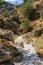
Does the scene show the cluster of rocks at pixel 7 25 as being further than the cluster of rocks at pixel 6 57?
Yes

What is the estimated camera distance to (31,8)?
260 feet

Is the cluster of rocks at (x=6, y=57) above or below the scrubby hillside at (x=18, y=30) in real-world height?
below

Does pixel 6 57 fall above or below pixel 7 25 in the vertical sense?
below

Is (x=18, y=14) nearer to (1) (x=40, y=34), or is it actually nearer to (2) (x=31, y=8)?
(2) (x=31, y=8)

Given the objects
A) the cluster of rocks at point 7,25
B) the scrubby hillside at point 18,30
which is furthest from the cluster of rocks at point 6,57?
the cluster of rocks at point 7,25

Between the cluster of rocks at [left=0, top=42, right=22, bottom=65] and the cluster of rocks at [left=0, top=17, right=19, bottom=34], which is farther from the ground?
the cluster of rocks at [left=0, top=17, right=19, bottom=34]

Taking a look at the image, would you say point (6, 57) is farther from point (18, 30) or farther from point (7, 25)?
point (18, 30)

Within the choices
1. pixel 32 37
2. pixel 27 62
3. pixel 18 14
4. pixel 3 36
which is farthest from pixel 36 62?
pixel 18 14

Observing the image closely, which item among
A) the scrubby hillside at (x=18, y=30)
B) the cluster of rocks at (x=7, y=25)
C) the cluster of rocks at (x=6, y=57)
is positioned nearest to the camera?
the cluster of rocks at (x=6, y=57)

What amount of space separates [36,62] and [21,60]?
2380 mm

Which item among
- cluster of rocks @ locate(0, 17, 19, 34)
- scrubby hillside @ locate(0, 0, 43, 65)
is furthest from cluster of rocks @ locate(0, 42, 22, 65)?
cluster of rocks @ locate(0, 17, 19, 34)

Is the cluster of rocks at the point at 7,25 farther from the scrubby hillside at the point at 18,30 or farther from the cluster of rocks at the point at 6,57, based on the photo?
the cluster of rocks at the point at 6,57

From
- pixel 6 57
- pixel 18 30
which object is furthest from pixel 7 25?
pixel 6 57

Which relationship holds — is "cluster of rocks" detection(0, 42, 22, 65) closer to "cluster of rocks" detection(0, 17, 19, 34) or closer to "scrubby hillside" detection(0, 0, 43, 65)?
"scrubby hillside" detection(0, 0, 43, 65)
